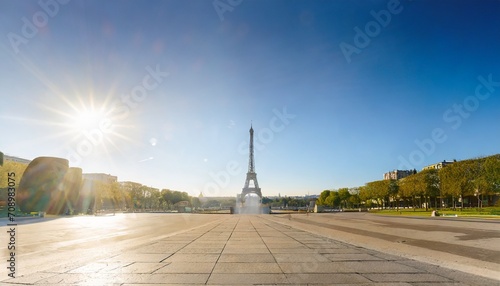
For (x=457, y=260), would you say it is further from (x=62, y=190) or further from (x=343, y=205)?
(x=343, y=205)

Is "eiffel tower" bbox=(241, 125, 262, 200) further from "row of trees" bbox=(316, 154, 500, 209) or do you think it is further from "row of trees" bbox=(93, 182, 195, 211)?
"row of trees" bbox=(316, 154, 500, 209)

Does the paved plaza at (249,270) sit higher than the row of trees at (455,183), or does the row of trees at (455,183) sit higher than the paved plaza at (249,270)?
the row of trees at (455,183)

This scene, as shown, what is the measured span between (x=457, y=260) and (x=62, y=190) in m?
67.1

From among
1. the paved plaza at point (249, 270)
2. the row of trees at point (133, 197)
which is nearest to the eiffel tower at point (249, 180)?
the row of trees at point (133, 197)

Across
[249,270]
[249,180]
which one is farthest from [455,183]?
[249,180]

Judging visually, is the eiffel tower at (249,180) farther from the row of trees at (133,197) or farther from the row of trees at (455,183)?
the row of trees at (455,183)

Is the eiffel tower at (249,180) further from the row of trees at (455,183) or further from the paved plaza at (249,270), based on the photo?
the paved plaza at (249,270)

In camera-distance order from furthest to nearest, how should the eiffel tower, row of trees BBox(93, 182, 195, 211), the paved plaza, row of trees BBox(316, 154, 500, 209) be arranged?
the eiffel tower < row of trees BBox(93, 182, 195, 211) < row of trees BBox(316, 154, 500, 209) < the paved plaza

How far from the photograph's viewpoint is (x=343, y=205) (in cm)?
14738

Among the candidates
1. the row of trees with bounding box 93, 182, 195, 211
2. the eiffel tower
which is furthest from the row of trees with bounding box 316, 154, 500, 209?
the row of trees with bounding box 93, 182, 195, 211

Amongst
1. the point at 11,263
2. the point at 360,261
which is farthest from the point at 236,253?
the point at 11,263

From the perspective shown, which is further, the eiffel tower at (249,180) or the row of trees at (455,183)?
the eiffel tower at (249,180)

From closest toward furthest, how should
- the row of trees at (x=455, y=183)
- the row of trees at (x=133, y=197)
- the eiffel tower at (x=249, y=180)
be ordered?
the row of trees at (x=455, y=183) < the row of trees at (x=133, y=197) < the eiffel tower at (x=249, y=180)

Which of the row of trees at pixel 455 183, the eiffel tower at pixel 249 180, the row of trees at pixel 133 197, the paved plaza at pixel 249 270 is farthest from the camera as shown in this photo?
the eiffel tower at pixel 249 180
